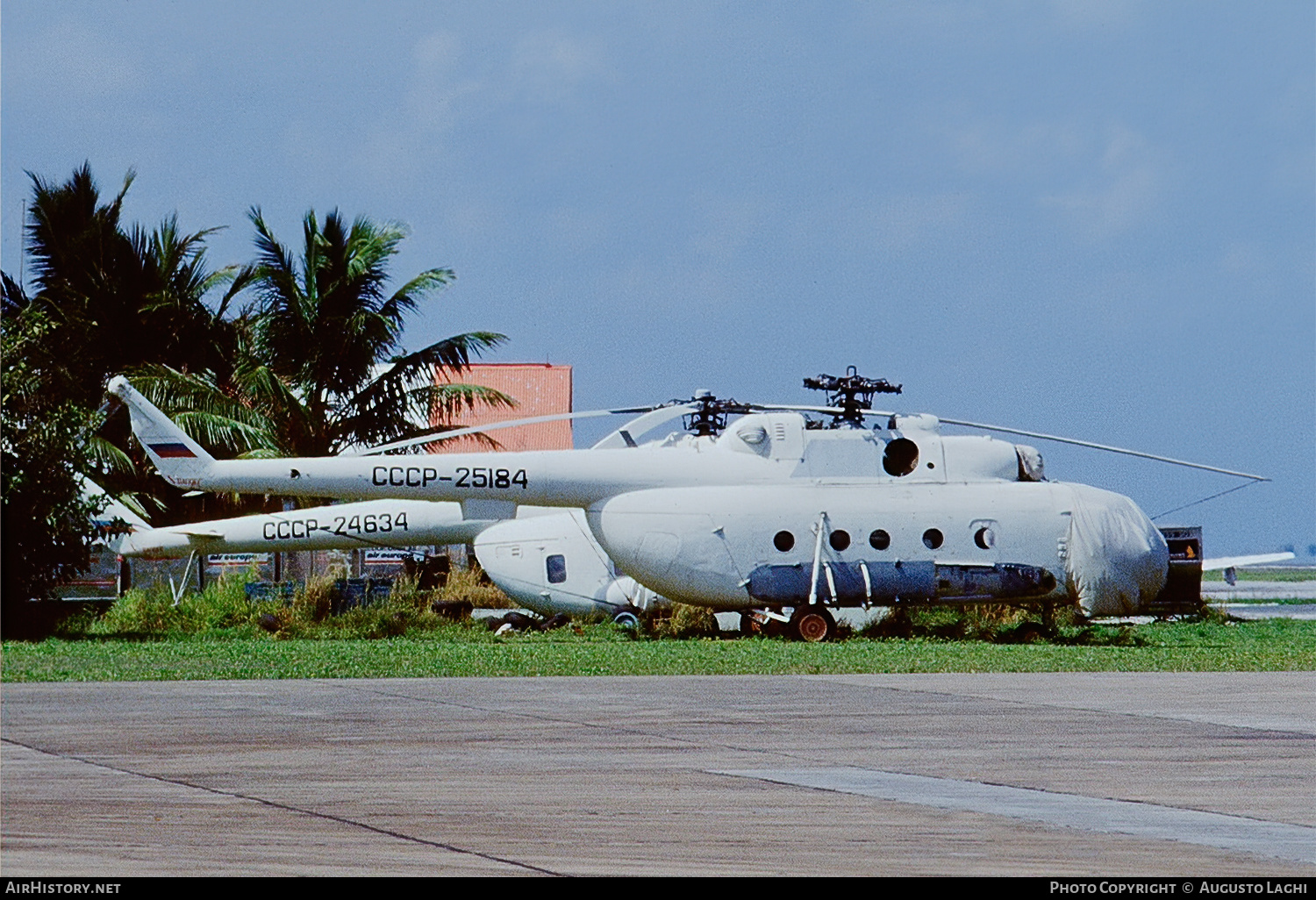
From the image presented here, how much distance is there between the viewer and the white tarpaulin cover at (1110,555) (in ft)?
70.1

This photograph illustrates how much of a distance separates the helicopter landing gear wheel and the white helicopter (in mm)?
20

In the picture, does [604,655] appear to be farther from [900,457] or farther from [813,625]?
[900,457]

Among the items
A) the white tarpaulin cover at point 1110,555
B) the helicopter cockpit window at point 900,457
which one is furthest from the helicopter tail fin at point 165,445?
the white tarpaulin cover at point 1110,555

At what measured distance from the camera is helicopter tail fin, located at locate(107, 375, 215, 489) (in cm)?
2048

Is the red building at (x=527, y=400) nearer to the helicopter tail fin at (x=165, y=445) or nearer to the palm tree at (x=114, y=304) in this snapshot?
the palm tree at (x=114, y=304)

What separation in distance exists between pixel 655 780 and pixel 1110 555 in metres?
15.0

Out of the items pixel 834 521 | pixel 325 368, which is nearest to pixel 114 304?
pixel 325 368

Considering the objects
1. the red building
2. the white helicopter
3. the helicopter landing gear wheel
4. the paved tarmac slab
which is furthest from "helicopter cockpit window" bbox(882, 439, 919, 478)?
the red building

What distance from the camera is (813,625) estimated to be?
69.1ft

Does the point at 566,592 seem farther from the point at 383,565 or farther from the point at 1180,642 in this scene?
the point at 383,565

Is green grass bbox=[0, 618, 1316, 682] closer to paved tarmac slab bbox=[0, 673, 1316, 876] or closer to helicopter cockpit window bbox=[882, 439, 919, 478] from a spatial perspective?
paved tarmac slab bbox=[0, 673, 1316, 876]

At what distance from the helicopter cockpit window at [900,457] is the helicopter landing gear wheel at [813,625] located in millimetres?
2003

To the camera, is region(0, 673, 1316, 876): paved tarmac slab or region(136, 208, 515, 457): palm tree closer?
region(0, 673, 1316, 876): paved tarmac slab
